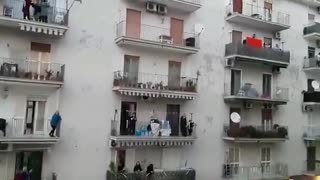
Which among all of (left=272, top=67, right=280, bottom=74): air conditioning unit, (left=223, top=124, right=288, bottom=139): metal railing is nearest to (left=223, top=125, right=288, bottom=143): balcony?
(left=223, top=124, right=288, bottom=139): metal railing

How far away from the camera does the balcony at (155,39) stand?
19.3m

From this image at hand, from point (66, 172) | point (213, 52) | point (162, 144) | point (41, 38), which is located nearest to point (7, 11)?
point (41, 38)

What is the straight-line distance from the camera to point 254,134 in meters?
22.6

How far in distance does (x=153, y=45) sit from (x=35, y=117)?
287 inches

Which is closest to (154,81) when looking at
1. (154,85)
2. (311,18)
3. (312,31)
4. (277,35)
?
(154,85)

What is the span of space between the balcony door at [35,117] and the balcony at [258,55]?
11928mm

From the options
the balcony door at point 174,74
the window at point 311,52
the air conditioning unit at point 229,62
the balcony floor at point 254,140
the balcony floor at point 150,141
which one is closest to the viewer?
the balcony floor at point 150,141

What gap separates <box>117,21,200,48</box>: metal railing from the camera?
64.6 ft

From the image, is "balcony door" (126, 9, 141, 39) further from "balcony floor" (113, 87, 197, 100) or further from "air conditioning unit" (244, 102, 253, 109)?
"air conditioning unit" (244, 102, 253, 109)

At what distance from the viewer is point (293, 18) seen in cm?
2711

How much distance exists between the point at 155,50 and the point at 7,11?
8.08 metres

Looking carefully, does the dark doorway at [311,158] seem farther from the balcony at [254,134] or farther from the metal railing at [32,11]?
the metal railing at [32,11]

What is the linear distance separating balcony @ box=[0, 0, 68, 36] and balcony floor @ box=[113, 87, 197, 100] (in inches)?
168

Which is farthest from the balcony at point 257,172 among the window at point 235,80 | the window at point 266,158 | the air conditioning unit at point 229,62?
the air conditioning unit at point 229,62
